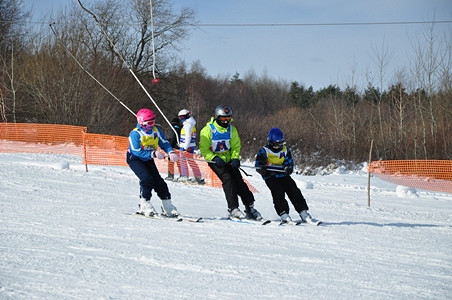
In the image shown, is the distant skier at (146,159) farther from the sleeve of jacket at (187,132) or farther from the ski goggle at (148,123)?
the sleeve of jacket at (187,132)

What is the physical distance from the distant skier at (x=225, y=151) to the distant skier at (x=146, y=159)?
2.29 feet

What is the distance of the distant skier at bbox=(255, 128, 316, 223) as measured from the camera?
933 centimetres

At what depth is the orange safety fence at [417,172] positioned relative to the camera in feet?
60.1

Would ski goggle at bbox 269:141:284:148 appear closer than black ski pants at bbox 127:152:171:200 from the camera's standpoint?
No

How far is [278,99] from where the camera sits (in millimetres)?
96750

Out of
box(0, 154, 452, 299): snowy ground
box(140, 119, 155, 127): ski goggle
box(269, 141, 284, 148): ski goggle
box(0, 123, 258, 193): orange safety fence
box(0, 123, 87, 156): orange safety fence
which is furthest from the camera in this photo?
box(0, 123, 87, 156): orange safety fence

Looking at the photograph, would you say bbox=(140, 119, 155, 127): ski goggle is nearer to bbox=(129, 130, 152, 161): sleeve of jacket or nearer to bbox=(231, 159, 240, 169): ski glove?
bbox=(129, 130, 152, 161): sleeve of jacket

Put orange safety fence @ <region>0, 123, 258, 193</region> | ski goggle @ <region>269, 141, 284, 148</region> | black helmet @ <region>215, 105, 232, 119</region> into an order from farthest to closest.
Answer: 1. orange safety fence @ <region>0, 123, 258, 193</region>
2. black helmet @ <region>215, 105, 232, 119</region>
3. ski goggle @ <region>269, 141, 284, 148</region>

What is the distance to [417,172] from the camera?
61.9 feet

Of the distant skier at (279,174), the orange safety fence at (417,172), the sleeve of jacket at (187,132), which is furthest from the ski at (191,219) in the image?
the orange safety fence at (417,172)

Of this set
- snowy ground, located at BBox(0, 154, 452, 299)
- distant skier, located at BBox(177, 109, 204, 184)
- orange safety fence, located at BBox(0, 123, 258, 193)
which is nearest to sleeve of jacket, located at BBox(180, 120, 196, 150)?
distant skier, located at BBox(177, 109, 204, 184)

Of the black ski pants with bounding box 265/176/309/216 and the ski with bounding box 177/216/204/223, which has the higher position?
the black ski pants with bounding box 265/176/309/216

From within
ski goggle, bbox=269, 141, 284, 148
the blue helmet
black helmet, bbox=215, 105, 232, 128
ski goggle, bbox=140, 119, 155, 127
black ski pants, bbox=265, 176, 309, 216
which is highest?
black helmet, bbox=215, 105, 232, 128

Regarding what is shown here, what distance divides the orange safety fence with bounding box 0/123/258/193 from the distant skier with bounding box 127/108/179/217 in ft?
22.9
